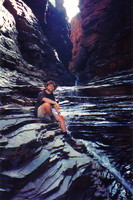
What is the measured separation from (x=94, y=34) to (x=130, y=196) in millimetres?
18757

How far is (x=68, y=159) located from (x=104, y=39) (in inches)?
655

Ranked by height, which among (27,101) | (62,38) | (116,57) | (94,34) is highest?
(62,38)

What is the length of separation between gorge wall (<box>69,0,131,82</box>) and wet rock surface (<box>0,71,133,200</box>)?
8.64 metres

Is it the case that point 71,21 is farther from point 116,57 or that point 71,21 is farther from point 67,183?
point 67,183

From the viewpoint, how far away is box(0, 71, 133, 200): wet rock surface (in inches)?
86.0

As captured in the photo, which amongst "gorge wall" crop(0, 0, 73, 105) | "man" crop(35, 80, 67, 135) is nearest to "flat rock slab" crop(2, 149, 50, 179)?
"man" crop(35, 80, 67, 135)

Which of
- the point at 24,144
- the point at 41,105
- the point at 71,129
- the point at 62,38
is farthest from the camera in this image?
the point at 62,38

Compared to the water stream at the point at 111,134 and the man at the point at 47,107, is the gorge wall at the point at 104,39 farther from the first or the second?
the man at the point at 47,107

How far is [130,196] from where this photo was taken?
117 inches

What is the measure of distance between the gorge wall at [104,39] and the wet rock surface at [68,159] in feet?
28.3

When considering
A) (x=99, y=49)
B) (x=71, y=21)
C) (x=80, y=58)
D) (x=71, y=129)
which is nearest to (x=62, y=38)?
(x=71, y=21)

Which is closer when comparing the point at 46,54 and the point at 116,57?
the point at 116,57

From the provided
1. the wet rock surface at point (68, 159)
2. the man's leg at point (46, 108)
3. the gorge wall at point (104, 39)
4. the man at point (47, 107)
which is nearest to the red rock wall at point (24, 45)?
the gorge wall at point (104, 39)

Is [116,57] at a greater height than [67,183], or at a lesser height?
greater
